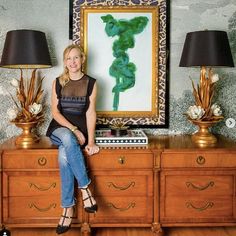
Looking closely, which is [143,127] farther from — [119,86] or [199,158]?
[199,158]

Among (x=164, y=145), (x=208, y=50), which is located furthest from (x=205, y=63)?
Result: (x=164, y=145)

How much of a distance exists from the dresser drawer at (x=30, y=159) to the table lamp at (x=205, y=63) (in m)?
1.08

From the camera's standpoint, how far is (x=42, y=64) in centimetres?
268

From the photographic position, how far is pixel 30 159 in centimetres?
255

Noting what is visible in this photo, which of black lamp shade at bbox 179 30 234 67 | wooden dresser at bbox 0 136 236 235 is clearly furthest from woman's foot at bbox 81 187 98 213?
black lamp shade at bbox 179 30 234 67

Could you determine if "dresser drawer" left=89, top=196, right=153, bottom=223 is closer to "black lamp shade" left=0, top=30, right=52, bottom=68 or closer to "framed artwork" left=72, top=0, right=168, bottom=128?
"framed artwork" left=72, top=0, right=168, bottom=128

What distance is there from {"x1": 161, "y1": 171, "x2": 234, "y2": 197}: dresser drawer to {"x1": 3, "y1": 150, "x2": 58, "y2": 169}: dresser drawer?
79 centimetres

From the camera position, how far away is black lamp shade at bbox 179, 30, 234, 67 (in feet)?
8.57

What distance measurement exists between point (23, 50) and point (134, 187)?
1252 mm

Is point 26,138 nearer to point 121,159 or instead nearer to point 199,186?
point 121,159

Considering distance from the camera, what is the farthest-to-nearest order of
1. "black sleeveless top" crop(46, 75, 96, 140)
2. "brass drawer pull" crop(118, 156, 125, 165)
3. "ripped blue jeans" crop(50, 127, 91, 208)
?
"black sleeveless top" crop(46, 75, 96, 140), "brass drawer pull" crop(118, 156, 125, 165), "ripped blue jeans" crop(50, 127, 91, 208)

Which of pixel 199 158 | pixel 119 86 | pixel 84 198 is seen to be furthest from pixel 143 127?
pixel 84 198

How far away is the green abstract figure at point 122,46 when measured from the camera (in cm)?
302

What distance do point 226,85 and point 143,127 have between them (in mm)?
790
